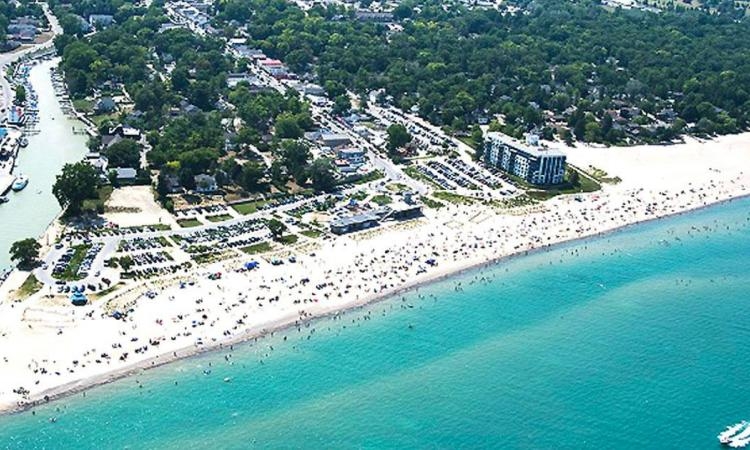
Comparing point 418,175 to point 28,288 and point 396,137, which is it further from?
point 28,288

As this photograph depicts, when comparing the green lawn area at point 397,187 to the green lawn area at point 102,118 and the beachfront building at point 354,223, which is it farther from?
the green lawn area at point 102,118

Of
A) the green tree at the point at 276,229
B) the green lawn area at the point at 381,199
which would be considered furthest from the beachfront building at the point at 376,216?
the green tree at the point at 276,229

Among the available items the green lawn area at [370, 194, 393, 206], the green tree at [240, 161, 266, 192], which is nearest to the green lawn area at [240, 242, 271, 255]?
the green tree at [240, 161, 266, 192]

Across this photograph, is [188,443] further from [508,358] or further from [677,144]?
[677,144]

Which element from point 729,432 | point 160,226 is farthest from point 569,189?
point 160,226

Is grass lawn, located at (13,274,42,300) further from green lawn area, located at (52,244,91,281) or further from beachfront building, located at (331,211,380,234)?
beachfront building, located at (331,211,380,234)

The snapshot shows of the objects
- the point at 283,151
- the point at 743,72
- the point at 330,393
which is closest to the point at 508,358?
the point at 330,393
